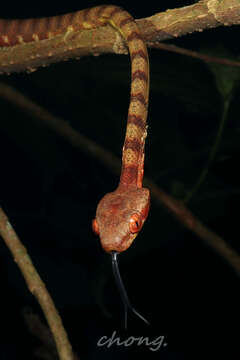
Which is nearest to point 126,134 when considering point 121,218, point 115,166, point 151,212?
point 121,218

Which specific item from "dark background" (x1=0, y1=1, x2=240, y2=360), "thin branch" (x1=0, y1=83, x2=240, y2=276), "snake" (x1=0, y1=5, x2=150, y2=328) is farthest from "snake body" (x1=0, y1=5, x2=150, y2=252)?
"thin branch" (x1=0, y1=83, x2=240, y2=276)

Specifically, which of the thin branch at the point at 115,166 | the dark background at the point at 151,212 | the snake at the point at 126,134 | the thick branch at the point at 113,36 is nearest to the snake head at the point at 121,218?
the snake at the point at 126,134

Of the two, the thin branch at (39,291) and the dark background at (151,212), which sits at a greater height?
the dark background at (151,212)

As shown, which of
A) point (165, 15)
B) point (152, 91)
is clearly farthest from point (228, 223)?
point (165, 15)

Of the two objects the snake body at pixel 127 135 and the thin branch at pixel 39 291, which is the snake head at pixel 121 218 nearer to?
the snake body at pixel 127 135

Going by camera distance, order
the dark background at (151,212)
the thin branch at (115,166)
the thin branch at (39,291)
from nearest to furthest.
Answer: the thin branch at (39,291), the thin branch at (115,166), the dark background at (151,212)
